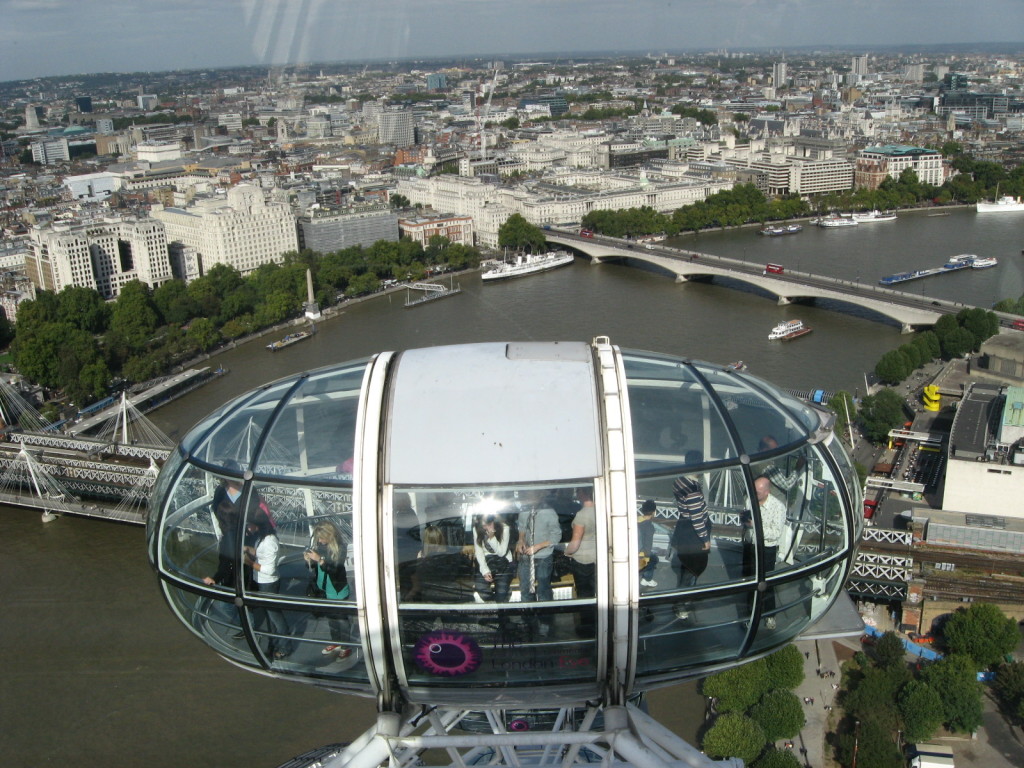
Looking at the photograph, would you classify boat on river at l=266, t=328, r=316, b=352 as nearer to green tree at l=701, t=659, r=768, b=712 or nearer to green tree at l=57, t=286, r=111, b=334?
green tree at l=57, t=286, r=111, b=334

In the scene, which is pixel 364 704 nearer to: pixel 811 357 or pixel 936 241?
pixel 811 357

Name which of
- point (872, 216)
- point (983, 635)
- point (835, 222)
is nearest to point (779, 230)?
point (835, 222)

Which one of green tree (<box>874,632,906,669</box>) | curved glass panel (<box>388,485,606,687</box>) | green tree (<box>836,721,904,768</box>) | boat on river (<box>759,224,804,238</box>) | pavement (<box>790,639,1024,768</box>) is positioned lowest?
pavement (<box>790,639,1024,768</box>)

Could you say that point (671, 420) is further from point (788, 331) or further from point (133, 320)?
point (133, 320)

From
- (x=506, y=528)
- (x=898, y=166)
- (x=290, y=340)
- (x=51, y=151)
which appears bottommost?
(x=290, y=340)

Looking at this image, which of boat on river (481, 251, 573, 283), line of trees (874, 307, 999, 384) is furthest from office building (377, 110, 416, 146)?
line of trees (874, 307, 999, 384)

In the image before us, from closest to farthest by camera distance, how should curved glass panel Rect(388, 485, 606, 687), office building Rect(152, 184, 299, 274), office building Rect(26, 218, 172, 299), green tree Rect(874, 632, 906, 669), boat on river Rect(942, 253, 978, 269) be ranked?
1. curved glass panel Rect(388, 485, 606, 687)
2. green tree Rect(874, 632, 906, 669)
3. office building Rect(26, 218, 172, 299)
4. boat on river Rect(942, 253, 978, 269)
5. office building Rect(152, 184, 299, 274)

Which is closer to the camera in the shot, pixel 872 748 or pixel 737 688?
pixel 872 748
